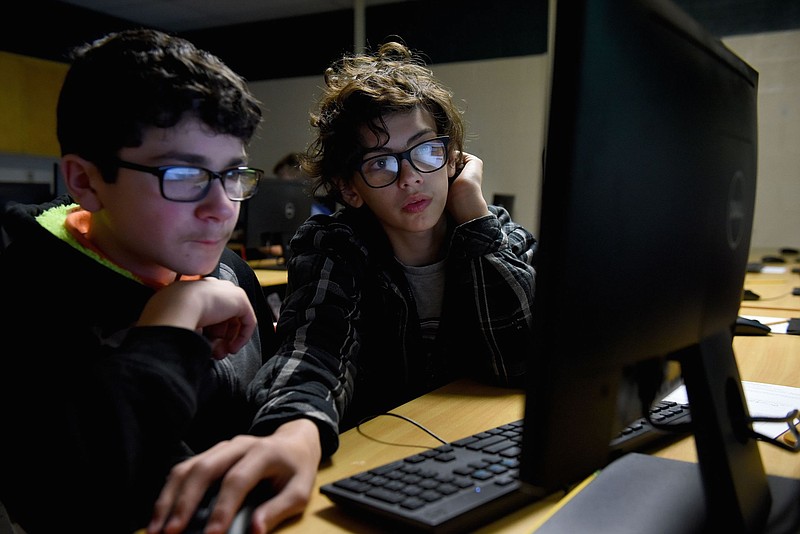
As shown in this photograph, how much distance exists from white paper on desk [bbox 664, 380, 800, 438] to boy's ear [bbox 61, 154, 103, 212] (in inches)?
34.5

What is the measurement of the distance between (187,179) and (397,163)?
0.53 metres

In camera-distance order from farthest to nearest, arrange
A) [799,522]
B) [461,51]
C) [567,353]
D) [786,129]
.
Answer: [461,51] → [786,129] → [799,522] → [567,353]

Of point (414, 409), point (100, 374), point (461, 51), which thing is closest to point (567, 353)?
point (100, 374)

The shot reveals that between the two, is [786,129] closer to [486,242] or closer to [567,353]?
[486,242]

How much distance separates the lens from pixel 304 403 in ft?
2.82

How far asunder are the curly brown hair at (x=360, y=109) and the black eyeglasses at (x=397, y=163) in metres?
0.03

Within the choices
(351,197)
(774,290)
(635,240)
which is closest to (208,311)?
(635,240)

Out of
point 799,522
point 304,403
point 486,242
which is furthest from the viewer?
point 486,242

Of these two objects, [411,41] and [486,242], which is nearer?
[486,242]

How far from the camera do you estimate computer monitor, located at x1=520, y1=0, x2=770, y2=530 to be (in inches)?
18.4

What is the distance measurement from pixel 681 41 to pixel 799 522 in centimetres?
48

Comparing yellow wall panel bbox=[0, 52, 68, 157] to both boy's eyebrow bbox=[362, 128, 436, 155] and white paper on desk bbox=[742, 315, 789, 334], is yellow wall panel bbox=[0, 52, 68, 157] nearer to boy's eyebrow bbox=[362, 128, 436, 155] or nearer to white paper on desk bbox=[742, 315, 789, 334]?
boy's eyebrow bbox=[362, 128, 436, 155]

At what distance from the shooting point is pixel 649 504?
681 mm

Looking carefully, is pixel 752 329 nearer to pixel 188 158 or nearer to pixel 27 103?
pixel 188 158
